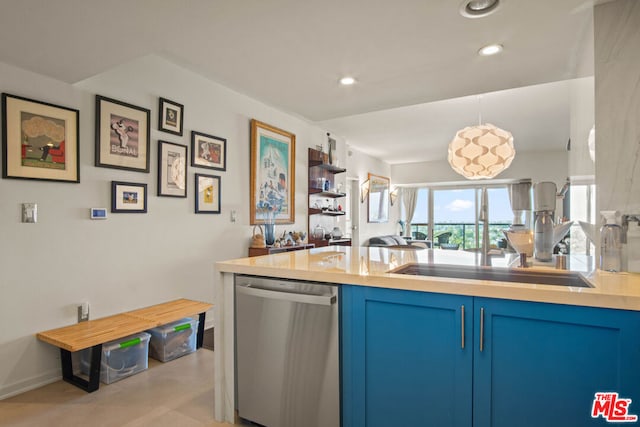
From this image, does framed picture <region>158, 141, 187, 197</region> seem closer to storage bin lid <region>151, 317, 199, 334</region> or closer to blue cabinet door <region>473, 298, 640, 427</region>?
storage bin lid <region>151, 317, 199, 334</region>

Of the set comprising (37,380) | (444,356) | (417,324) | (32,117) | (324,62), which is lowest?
(37,380)

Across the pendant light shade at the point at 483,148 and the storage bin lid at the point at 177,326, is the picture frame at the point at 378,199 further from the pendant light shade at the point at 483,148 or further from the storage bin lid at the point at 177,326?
the storage bin lid at the point at 177,326

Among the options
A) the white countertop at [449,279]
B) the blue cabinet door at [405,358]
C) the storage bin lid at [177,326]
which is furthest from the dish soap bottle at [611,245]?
the storage bin lid at [177,326]

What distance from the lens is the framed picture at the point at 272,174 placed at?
4.02 metres

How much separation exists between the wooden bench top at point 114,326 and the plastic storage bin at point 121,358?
0.13 m

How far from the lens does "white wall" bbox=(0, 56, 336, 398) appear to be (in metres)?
2.21

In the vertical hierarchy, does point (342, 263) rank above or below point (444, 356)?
above

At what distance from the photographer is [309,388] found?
1589 mm

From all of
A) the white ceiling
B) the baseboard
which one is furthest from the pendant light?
the baseboard

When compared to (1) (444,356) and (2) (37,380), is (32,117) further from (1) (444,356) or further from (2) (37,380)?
(1) (444,356)

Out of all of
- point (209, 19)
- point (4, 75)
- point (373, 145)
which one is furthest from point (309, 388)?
point (373, 145)

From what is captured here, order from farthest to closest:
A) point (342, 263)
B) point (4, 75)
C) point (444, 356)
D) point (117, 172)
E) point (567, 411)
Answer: point (117, 172), point (4, 75), point (342, 263), point (444, 356), point (567, 411)

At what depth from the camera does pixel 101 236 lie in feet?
8.57

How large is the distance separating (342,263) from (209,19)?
157cm
